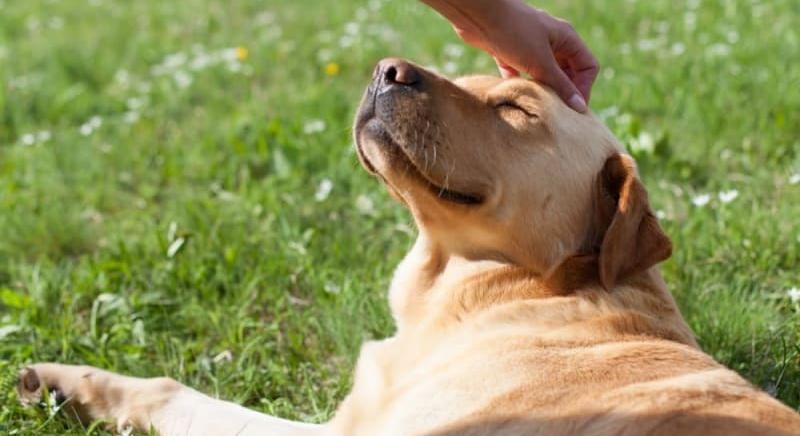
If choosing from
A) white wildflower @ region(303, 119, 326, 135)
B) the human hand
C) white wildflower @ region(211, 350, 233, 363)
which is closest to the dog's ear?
the human hand

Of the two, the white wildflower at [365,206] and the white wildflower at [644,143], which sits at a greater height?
the white wildflower at [644,143]

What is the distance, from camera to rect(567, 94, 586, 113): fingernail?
351cm

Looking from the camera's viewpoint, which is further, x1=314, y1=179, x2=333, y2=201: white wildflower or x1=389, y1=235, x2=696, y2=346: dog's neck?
x1=314, y1=179, x2=333, y2=201: white wildflower

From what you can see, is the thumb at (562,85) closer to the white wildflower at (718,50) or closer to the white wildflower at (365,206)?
the white wildflower at (365,206)

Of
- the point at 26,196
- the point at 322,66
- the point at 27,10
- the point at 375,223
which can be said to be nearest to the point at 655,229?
the point at 375,223

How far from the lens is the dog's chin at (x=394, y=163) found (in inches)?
→ 130

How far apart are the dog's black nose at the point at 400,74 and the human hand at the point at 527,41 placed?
0.43 m

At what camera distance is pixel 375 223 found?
500cm

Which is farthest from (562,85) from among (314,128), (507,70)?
(314,128)

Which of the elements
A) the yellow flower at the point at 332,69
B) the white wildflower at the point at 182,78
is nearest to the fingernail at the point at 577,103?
the yellow flower at the point at 332,69

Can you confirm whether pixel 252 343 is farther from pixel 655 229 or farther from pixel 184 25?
pixel 184 25

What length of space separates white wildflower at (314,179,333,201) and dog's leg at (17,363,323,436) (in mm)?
1558

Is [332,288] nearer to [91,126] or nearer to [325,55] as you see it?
[91,126]

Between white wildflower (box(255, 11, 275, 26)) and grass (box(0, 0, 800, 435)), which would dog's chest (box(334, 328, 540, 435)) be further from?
white wildflower (box(255, 11, 275, 26))
